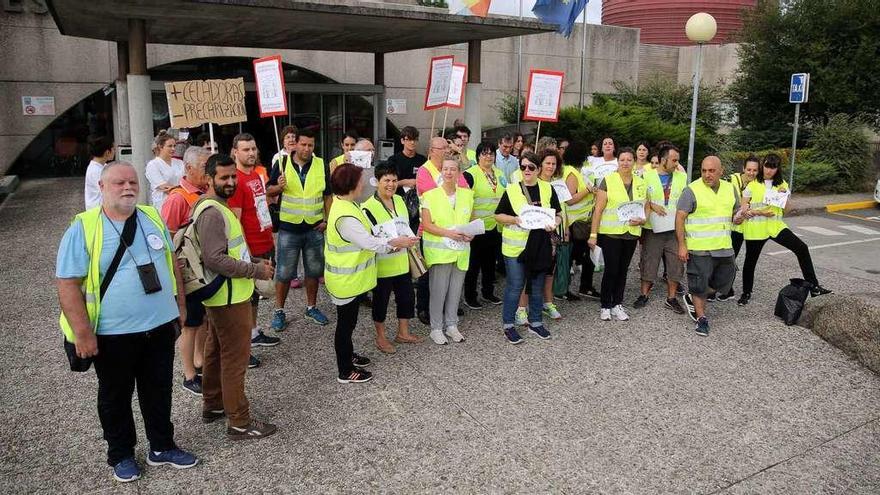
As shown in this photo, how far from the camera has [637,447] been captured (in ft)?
14.3

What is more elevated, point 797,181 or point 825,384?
point 797,181

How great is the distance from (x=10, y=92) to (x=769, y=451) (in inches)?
721

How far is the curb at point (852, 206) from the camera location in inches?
615

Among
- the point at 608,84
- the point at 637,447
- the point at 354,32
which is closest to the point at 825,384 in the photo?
A: the point at 637,447

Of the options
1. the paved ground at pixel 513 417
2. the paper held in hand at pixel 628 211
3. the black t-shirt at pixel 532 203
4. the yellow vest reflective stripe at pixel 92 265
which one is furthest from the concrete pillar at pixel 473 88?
the yellow vest reflective stripe at pixel 92 265

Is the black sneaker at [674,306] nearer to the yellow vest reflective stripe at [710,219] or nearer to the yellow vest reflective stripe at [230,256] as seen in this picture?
the yellow vest reflective stripe at [710,219]

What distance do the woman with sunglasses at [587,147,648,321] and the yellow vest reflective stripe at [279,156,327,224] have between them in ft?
9.07

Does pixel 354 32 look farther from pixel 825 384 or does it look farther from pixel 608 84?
pixel 608 84

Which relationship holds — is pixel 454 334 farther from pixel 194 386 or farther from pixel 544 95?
pixel 544 95

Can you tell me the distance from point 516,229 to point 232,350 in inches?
116

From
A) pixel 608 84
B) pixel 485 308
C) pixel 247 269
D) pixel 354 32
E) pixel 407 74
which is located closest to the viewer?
pixel 247 269

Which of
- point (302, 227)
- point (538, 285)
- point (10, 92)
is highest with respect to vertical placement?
point (10, 92)

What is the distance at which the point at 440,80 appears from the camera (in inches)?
381

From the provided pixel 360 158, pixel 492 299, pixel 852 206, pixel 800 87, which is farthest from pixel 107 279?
pixel 852 206
